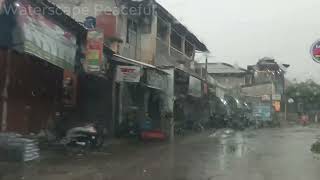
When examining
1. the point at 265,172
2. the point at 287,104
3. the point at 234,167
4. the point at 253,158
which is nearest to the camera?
the point at 265,172

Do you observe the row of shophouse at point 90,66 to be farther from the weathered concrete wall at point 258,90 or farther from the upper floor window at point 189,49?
the weathered concrete wall at point 258,90

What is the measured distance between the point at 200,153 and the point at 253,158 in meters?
2.33

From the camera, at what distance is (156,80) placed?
27203 millimetres

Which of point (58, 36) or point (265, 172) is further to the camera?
point (58, 36)

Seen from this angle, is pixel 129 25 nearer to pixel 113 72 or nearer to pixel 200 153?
pixel 113 72

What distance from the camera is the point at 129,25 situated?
92.8 ft

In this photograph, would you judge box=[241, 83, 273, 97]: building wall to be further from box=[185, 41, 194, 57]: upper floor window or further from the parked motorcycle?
the parked motorcycle

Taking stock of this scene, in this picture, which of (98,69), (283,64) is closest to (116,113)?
(98,69)

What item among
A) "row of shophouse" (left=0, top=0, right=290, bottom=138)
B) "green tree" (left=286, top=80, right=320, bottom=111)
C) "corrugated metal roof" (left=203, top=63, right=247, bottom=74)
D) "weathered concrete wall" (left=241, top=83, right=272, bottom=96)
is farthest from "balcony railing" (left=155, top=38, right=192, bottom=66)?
"green tree" (left=286, top=80, right=320, bottom=111)

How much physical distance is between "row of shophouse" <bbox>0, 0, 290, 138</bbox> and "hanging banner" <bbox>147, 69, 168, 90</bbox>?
0.15 ft

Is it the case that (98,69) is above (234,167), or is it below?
above

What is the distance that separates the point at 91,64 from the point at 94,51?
44 cm

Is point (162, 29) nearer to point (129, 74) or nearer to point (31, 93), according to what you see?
point (129, 74)

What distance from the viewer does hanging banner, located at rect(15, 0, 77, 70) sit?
46.9ft
